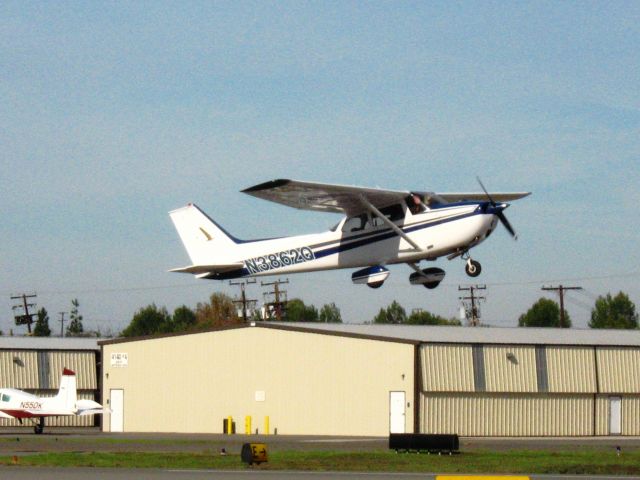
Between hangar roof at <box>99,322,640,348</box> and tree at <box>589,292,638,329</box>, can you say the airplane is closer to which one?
hangar roof at <box>99,322,640,348</box>

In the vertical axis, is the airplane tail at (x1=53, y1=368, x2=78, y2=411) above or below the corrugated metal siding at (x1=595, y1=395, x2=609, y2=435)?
above

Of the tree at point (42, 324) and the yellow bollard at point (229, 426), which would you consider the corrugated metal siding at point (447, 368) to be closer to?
the yellow bollard at point (229, 426)

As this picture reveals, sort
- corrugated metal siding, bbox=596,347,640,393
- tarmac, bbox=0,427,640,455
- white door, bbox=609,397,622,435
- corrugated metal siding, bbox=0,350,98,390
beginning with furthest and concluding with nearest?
corrugated metal siding, bbox=0,350,98,390
white door, bbox=609,397,622,435
corrugated metal siding, bbox=596,347,640,393
tarmac, bbox=0,427,640,455

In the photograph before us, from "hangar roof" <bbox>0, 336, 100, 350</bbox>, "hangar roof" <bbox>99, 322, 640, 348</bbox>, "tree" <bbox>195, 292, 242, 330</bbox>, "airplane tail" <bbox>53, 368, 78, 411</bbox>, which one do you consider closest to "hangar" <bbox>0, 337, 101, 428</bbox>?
"hangar roof" <bbox>0, 336, 100, 350</bbox>

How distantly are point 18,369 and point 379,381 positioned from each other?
75.7ft

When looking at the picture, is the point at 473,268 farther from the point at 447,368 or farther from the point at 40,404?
the point at 40,404

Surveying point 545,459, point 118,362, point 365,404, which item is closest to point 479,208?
point 545,459

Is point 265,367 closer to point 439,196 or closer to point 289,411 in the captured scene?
point 289,411

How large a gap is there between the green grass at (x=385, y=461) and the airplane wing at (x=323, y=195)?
7.50 m

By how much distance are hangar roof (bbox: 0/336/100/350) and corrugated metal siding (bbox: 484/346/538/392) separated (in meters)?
25.5

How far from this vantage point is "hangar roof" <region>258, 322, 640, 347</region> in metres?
60.9

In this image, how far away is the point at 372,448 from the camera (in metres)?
45.6

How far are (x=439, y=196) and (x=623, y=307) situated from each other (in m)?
122

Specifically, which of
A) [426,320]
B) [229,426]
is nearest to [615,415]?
[229,426]
